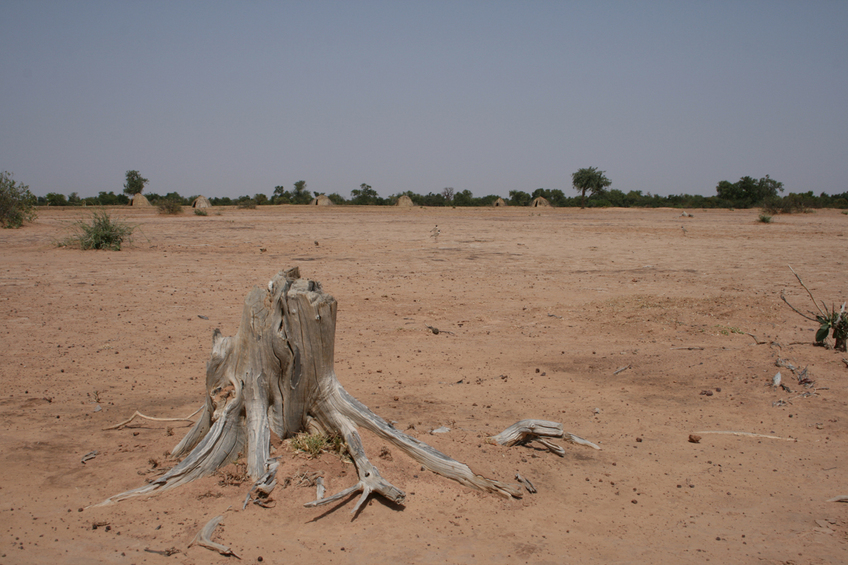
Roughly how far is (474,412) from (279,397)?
1.83 m

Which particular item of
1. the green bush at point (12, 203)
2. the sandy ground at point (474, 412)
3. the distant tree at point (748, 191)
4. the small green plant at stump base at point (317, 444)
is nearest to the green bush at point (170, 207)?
the green bush at point (12, 203)

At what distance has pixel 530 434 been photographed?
168 inches

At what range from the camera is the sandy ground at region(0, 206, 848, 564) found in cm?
318

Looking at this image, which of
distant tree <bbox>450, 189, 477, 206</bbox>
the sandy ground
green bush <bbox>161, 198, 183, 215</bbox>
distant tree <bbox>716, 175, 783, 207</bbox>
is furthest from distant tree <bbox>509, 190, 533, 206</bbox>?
the sandy ground

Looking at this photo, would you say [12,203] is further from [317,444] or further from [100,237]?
[317,444]

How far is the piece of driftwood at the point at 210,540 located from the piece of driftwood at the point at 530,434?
1.91 m

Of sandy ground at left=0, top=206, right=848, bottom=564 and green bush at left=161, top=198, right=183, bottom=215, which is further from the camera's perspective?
green bush at left=161, top=198, right=183, bottom=215

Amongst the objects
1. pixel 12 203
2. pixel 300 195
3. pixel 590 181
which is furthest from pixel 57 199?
pixel 590 181

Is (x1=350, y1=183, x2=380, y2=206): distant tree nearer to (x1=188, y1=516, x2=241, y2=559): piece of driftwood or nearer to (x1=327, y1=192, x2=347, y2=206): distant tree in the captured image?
(x1=327, y1=192, x2=347, y2=206): distant tree

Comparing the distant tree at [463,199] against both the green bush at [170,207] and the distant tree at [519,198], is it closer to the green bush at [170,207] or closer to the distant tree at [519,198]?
the distant tree at [519,198]

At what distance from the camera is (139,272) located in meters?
11.4

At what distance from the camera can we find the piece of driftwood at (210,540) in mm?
2955

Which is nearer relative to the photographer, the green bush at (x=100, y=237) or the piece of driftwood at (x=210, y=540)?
the piece of driftwood at (x=210, y=540)

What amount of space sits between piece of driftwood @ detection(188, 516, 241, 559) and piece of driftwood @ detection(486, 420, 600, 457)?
1.91m
